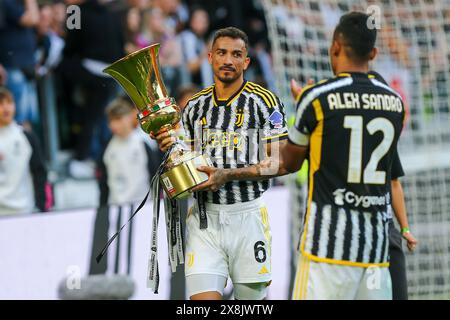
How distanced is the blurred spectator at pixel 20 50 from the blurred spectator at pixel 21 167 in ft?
→ 2.69

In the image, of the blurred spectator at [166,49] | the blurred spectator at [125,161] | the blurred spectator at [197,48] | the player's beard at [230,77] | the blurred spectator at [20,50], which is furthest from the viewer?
the blurred spectator at [197,48]

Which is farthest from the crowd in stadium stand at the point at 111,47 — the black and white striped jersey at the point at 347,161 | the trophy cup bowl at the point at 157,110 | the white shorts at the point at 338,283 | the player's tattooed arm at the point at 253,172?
the white shorts at the point at 338,283

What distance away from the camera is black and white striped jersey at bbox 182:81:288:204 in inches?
235

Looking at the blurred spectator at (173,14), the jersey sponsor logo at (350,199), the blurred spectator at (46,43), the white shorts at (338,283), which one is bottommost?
the white shorts at (338,283)

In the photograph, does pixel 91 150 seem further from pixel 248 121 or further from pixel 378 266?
pixel 378 266

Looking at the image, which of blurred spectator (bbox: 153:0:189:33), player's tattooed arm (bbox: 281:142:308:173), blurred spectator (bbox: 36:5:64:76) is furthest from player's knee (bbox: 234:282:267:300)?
blurred spectator (bbox: 153:0:189:33)

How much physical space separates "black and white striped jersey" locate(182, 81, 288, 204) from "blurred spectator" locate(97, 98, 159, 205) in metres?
3.48

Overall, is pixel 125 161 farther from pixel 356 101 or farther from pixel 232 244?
pixel 356 101

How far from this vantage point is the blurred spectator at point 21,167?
349 inches

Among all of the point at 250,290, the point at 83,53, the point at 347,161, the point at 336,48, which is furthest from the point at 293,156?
the point at 83,53

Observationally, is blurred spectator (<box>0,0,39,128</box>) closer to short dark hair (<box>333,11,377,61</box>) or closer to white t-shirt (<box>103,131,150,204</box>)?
white t-shirt (<box>103,131,150,204</box>)

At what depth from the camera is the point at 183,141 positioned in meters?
6.09

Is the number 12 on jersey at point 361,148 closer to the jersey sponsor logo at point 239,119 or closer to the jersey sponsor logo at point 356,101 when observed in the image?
the jersey sponsor logo at point 356,101

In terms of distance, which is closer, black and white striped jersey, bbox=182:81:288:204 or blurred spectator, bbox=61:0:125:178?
black and white striped jersey, bbox=182:81:288:204
